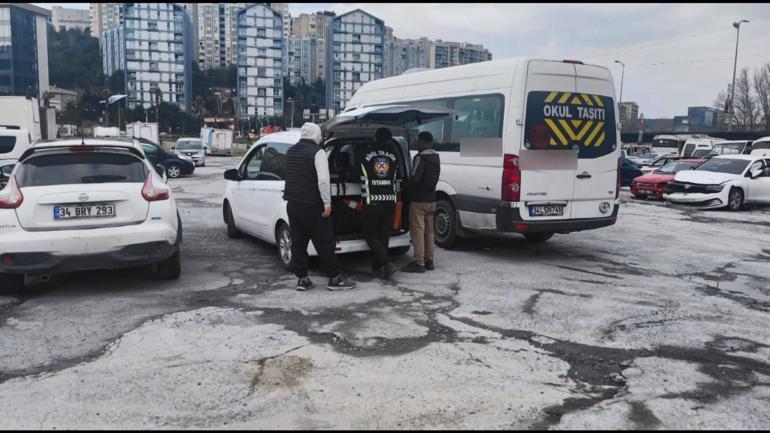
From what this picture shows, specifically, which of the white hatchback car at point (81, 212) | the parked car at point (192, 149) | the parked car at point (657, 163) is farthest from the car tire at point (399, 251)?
the parked car at point (192, 149)

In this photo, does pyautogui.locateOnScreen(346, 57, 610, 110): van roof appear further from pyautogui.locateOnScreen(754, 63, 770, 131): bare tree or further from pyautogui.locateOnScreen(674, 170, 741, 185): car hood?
pyautogui.locateOnScreen(754, 63, 770, 131): bare tree

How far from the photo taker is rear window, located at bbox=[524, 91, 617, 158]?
795cm

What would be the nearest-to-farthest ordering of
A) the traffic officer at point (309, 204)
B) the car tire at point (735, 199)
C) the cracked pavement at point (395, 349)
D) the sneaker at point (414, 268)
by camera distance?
the cracked pavement at point (395, 349), the traffic officer at point (309, 204), the sneaker at point (414, 268), the car tire at point (735, 199)

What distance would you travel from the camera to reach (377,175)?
6863mm

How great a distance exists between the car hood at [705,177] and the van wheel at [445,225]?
10.2 metres

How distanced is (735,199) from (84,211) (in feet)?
52.3

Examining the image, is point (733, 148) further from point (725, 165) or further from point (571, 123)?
point (571, 123)

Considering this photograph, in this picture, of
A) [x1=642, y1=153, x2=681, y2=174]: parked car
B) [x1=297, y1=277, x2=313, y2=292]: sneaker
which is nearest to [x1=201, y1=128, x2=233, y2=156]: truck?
[x1=642, y1=153, x2=681, y2=174]: parked car

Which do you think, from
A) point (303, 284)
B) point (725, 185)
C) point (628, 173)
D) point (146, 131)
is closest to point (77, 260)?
point (303, 284)

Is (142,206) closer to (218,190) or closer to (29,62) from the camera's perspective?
(218,190)

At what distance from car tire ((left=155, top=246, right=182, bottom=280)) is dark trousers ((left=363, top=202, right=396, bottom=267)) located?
7.06 ft

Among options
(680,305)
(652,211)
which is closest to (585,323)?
(680,305)

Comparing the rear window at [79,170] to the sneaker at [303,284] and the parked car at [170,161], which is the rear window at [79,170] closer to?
the sneaker at [303,284]

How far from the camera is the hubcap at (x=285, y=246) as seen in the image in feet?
24.5
